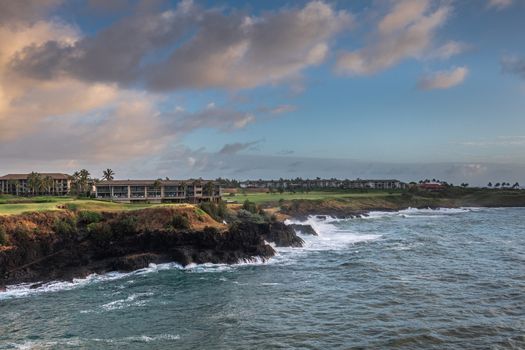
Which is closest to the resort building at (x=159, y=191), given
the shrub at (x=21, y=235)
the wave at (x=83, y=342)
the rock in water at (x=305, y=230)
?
the rock in water at (x=305, y=230)

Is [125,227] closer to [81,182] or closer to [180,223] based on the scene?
[180,223]

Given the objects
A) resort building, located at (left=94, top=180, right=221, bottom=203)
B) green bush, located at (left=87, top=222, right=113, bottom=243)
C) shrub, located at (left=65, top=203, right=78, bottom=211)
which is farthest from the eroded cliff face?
resort building, located at (left=94, top=180, right=221, bottom=203)

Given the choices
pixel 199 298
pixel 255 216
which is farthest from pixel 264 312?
pixel 255 216

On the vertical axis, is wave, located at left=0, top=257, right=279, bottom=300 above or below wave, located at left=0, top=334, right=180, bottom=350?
above

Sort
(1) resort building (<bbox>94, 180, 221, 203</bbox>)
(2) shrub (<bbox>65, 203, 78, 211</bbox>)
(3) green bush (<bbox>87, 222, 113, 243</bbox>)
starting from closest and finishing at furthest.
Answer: (3) green bush (<bbox>87, 222, 113, 243</bbox>)
(2) shrub (<bbox>65, 203, 78, 211</bbox>)
(1) resort building (<bbox>94, 180, 221, 203</bbox>)

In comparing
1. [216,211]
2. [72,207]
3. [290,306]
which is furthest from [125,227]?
[290,306]

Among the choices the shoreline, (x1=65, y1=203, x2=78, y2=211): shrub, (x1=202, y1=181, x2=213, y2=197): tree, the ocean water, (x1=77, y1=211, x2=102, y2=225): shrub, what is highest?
(x1=202, y1=181, x2=213, y2=197): tree

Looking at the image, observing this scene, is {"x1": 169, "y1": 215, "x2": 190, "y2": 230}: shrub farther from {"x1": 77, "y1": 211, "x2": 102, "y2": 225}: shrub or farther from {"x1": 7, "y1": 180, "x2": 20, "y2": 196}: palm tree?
{"x1": 7, "y1": 180, "x2": 20, "y2": 196}: palm tree
